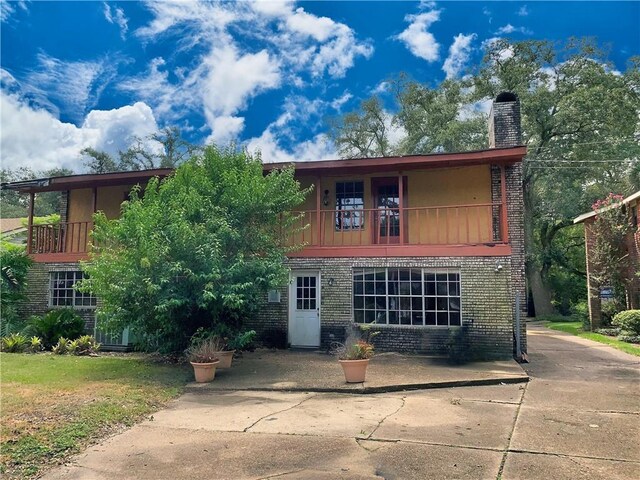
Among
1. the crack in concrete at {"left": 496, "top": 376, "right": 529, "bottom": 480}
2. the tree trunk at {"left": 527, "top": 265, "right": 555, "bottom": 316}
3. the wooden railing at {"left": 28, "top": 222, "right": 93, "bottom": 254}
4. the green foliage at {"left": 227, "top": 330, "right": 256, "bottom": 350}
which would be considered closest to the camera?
the crack in concrete at {"left": 496, "top": 376, "right": 529, "bottom": 480}

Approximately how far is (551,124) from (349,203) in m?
17.0

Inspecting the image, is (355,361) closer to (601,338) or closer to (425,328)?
(425,328)

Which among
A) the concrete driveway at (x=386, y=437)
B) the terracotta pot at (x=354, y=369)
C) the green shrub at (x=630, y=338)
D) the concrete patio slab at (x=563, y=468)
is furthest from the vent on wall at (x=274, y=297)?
the green shrub at (x=630, y=338)

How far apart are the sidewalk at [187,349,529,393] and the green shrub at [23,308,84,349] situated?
4833 mm

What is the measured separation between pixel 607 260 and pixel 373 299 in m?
11.8

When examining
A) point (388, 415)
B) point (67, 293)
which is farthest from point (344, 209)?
point (67, 293)

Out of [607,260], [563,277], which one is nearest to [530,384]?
[607,260]

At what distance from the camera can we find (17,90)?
8.88m

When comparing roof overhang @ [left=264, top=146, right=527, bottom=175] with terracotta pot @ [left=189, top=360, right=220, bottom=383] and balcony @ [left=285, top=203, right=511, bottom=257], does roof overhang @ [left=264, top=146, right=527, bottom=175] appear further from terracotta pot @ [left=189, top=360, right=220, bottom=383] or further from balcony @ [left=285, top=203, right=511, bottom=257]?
terracotta pot @ [left=189, top=360, right=220, bottom=383]

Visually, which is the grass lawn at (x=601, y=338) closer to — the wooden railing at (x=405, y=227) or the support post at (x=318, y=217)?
the wooden railing at (x=405, y=227)

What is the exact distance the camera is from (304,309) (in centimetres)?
1230

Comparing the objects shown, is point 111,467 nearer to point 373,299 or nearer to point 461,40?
point 373,299

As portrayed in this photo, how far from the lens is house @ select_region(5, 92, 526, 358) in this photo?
36.1 ft

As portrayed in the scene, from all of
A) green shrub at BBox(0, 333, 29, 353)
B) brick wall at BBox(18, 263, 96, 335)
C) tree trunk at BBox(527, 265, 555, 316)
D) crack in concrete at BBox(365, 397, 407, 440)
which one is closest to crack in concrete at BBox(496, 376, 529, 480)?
crack in concrete at BBox(365, 397, 407, 440)
